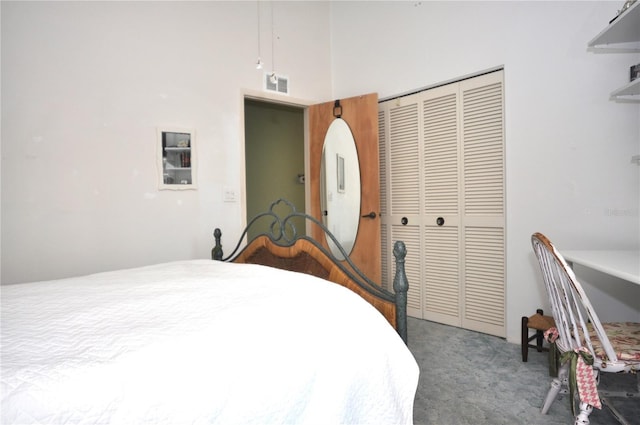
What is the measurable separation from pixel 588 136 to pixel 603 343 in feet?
4.54

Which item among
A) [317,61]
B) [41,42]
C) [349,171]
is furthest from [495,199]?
[41,42]

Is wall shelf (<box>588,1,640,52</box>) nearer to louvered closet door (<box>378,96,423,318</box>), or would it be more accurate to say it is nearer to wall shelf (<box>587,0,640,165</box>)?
wall shelf (<box>587,0,640,165</box>)

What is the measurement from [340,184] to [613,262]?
211 centimetres

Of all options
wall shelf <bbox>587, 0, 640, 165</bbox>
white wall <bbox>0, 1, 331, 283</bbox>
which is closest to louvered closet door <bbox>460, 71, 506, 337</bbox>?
wall shelf <bbox>587, 0, 640, 165</bbox>

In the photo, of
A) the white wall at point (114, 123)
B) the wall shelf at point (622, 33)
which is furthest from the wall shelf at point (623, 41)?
the white wall at point (114, 123)

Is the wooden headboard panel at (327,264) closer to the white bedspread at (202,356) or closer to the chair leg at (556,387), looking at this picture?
the white bedspread at (202,356)

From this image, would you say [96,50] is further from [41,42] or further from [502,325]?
[502,325]

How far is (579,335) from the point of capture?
148 cm

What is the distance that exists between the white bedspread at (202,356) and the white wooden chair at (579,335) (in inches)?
28.7

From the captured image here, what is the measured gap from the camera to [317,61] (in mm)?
3553

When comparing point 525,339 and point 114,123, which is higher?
point 114,123

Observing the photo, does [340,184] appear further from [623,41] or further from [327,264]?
[623,41]

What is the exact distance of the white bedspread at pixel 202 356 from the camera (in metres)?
0.75

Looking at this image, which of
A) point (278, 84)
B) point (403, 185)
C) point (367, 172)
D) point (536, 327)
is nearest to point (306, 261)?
point (536, 327)
